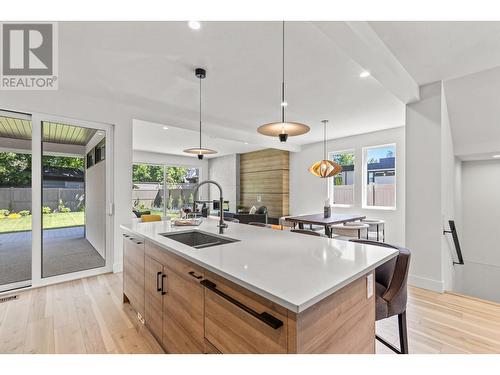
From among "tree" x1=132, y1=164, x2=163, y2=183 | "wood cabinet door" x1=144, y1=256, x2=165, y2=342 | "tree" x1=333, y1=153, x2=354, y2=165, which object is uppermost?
"tree" x1=333, y1=153, x2=354, y2=165

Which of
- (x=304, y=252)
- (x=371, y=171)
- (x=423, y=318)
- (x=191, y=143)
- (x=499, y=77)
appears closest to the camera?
(x=304, y=252)

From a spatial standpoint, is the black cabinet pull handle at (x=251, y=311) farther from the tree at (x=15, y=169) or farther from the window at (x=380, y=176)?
the window at (x=380, y=176)

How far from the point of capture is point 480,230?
4266 mm

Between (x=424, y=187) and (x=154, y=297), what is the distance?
11.3ft

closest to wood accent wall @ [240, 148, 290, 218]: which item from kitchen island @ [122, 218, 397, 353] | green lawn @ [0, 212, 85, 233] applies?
green lawn @ [0, 212, 85, 233]

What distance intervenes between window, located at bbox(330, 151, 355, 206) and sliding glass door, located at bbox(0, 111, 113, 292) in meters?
5.40

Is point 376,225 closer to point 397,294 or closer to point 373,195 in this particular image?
point 373,195

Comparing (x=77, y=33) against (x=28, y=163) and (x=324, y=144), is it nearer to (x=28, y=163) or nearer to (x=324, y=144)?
(x=28, y=163)

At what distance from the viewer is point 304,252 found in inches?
57.2

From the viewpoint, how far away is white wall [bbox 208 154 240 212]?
889 cm

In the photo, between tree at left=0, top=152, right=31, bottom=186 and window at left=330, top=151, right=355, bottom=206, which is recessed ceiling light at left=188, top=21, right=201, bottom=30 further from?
Result: window at left=330, top=151, right=355, bottom=206

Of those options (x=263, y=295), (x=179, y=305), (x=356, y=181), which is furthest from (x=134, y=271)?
(x=356, y=181)
